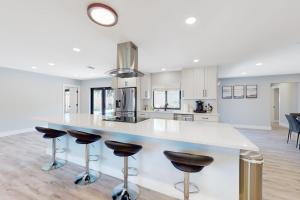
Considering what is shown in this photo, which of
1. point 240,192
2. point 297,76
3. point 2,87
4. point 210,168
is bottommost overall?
point 240,192

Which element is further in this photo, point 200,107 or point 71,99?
point 71,99

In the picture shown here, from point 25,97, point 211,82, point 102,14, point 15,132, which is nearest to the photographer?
point 102,14

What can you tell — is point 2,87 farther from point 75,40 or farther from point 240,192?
point 240,192

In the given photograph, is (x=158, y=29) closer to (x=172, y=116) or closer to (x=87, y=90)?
(x=172, y=116)

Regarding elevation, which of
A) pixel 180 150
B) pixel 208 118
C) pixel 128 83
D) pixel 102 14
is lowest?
pixel 180 150

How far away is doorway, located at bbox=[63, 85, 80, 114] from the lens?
→ 7270 millimetres

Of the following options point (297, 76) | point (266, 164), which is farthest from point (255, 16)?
point (297, 76)

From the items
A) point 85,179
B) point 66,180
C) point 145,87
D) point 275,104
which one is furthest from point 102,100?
point 275,104

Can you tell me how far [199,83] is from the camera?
15.0 feet

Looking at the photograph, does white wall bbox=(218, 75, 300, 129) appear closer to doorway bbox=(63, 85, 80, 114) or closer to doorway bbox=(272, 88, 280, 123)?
doorway bbox=(272, 88, 280, 123)

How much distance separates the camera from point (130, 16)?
1.87 meters

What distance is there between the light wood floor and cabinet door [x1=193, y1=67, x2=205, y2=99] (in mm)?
2205

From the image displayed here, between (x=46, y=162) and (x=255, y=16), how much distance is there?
14.2 feet

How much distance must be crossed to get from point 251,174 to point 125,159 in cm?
142
